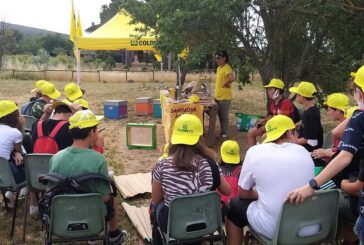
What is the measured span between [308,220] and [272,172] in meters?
0.41

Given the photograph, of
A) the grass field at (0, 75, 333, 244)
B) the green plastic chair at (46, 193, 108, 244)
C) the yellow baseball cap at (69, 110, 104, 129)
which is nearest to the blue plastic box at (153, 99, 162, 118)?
the grass field at (0, 75, 333, 244)

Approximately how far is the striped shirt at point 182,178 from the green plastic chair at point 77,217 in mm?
492

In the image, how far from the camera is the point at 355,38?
6.21 m

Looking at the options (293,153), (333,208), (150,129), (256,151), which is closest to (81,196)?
(256,151)

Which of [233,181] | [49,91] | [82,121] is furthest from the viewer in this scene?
[49,91]

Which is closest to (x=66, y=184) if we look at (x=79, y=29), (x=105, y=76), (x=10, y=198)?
(x=10, y=198)

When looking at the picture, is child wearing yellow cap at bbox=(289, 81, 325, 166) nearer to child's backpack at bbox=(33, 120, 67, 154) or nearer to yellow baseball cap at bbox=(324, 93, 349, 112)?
yellow baseball cap at bbox=(324, 93, 349, 112)

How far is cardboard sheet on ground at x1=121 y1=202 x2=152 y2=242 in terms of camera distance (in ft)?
12.9

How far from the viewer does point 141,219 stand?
428cm

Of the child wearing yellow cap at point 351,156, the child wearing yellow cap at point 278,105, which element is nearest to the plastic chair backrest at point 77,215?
the child wearing yellow cap at point 351,156

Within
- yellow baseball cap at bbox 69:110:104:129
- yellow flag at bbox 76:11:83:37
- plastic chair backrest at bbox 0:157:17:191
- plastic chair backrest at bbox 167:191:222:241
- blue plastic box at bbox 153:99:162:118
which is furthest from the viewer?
yellow flag at bbox 76:11:83:37

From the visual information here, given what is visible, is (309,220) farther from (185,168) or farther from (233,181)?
(233,181)

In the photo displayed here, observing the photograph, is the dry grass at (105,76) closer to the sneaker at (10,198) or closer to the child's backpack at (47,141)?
the sneaker at (10,198)

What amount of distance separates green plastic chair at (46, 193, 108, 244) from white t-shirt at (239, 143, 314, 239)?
109cm
